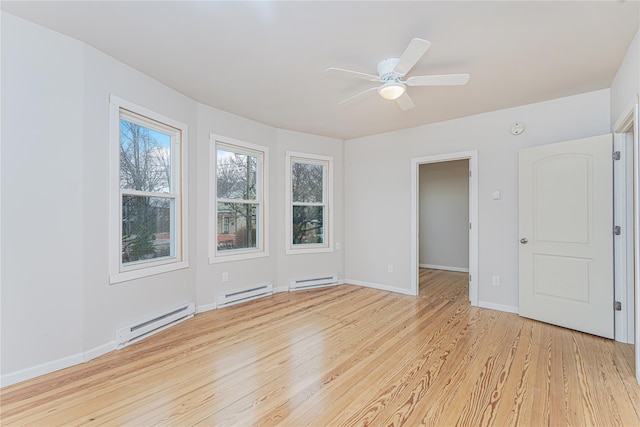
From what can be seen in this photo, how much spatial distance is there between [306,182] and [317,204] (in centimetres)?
41

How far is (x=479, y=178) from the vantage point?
13.0ft

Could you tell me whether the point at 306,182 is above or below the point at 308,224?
above

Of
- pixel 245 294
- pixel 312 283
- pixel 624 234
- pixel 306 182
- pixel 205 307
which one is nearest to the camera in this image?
pixel 624 234

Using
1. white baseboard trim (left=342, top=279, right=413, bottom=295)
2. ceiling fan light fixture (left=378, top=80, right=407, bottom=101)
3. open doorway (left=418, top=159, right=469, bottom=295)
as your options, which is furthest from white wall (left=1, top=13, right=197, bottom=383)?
open doorway (left=418, top=159, right=469, bottom=295)

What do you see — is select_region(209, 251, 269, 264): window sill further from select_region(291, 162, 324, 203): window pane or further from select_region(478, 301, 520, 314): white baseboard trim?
select_region(478, 301, 520, 314): white baseboard trim

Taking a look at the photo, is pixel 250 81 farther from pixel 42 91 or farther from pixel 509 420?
pixel 509 420

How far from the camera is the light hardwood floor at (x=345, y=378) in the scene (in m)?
1.79

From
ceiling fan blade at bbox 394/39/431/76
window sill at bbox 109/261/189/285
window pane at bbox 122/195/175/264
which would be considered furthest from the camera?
window pane at bbox 122/195/175/264

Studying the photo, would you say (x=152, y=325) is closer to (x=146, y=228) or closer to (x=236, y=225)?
(x=146, y=228)

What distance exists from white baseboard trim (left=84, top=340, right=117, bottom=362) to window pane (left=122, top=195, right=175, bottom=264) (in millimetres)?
720

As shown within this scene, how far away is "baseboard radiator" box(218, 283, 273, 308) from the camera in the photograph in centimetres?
388

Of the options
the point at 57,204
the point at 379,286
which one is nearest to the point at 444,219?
the point at 379,286

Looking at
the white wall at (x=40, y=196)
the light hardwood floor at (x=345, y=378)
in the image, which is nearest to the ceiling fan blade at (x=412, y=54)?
the light hardwood floor at (x=345, y=378)

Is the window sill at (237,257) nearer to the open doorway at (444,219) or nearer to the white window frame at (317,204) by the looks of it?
the white window frame at (317,204)
